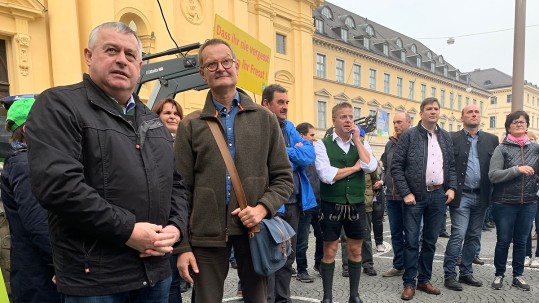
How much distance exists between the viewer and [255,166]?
7.69 feet

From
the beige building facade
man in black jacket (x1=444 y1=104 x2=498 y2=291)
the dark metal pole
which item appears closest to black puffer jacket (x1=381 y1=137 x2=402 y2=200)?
man in black jacket (x1=444 y1=104 x2=498 y2=291)

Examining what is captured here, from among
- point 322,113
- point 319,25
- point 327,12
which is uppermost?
point 327,12

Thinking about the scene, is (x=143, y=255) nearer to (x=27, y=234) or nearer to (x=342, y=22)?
(x=27, y=234)

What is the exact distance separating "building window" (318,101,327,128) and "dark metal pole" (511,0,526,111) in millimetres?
21882

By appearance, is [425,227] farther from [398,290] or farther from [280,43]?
[280,43]

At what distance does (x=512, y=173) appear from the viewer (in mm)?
4316

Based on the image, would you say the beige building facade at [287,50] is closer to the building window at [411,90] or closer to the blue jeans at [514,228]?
the building window at [411,90]

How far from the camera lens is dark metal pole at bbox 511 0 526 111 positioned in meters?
7.68

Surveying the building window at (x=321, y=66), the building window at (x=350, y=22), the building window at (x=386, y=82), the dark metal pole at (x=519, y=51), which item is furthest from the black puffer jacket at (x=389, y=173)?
the building window at (x=350, y=22)

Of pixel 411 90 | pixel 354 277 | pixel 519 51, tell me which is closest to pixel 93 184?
pixel 354 277

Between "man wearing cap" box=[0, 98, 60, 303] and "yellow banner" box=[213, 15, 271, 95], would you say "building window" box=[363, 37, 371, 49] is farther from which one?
"man wearing cap" box=[0, 98, 60, 303]

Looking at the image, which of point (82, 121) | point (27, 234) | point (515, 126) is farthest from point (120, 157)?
point (515, 126)

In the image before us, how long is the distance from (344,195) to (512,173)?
2.05 meters

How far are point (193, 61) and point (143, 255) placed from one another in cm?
434
